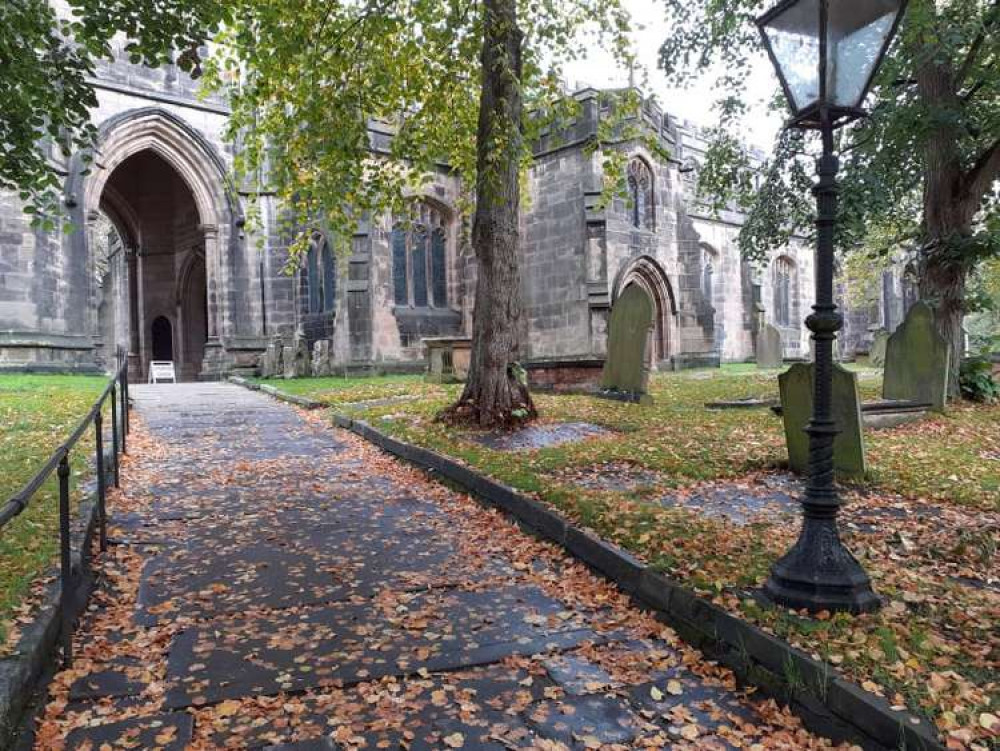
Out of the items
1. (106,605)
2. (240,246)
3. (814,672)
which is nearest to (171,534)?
(106,605)

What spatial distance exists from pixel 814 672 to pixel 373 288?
18.6 m

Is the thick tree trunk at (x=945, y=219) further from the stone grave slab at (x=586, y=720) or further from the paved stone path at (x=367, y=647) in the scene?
the stone grave slab at (x=586, y=720)

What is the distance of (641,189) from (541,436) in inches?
609

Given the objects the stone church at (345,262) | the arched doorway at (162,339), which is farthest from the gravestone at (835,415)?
the arched doorway at (162,339)

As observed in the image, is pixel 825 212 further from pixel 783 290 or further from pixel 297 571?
pixel 783 290

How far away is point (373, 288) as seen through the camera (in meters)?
20.4

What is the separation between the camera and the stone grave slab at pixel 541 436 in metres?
8.10

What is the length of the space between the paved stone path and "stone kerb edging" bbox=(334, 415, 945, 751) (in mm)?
104

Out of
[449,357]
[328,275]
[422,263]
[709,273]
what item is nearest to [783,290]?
[709,273]

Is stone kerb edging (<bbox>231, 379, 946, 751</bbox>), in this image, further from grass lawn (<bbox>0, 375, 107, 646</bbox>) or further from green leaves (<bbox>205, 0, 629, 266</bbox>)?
green leaves (<bbox>205, 0, 629, 266</bbox>)

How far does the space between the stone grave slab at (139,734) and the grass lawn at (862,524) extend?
8.06 ft

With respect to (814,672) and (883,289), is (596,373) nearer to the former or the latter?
(814,672)

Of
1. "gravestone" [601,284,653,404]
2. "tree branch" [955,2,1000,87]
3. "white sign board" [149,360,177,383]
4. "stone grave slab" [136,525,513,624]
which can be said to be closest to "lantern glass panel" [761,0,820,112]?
"stone grave slab" [136,525,513,624]

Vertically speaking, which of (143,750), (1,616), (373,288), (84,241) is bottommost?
(143,750)
